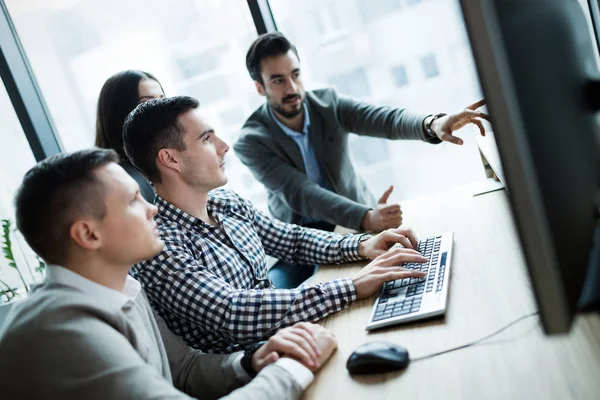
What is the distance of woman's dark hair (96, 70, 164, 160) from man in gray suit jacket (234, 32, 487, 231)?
1.79ft

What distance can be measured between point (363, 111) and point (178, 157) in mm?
1097

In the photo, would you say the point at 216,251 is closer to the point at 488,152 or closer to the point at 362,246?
A: the point at 362,246

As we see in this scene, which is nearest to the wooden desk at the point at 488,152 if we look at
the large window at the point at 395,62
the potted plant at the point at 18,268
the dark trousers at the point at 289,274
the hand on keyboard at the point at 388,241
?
the hand on keyboard at the point at 388,241

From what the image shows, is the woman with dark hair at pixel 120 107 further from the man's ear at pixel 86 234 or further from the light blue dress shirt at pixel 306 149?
the man's ear at pixel 86 234

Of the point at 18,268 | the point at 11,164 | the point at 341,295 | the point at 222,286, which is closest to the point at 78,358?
the point at 222,286

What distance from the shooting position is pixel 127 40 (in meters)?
3.23

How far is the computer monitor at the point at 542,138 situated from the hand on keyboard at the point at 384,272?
647 mm

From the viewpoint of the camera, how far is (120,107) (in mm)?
2230

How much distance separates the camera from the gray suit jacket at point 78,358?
3.24 feet

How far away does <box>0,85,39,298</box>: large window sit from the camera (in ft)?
10.7

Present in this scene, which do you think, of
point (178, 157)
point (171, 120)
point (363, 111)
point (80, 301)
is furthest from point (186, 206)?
point (363, 111)

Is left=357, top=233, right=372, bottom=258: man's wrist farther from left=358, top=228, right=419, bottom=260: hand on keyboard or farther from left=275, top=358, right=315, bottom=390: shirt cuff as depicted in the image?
left=275, top=358, right=315, bottom=390: shirt cuff

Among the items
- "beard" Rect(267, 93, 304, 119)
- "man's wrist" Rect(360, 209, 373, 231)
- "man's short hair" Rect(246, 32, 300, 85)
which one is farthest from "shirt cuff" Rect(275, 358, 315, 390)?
"man's short hair" Rect(246, 32, 300, 85)

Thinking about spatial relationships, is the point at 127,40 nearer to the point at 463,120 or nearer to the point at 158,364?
the point at 463,120
